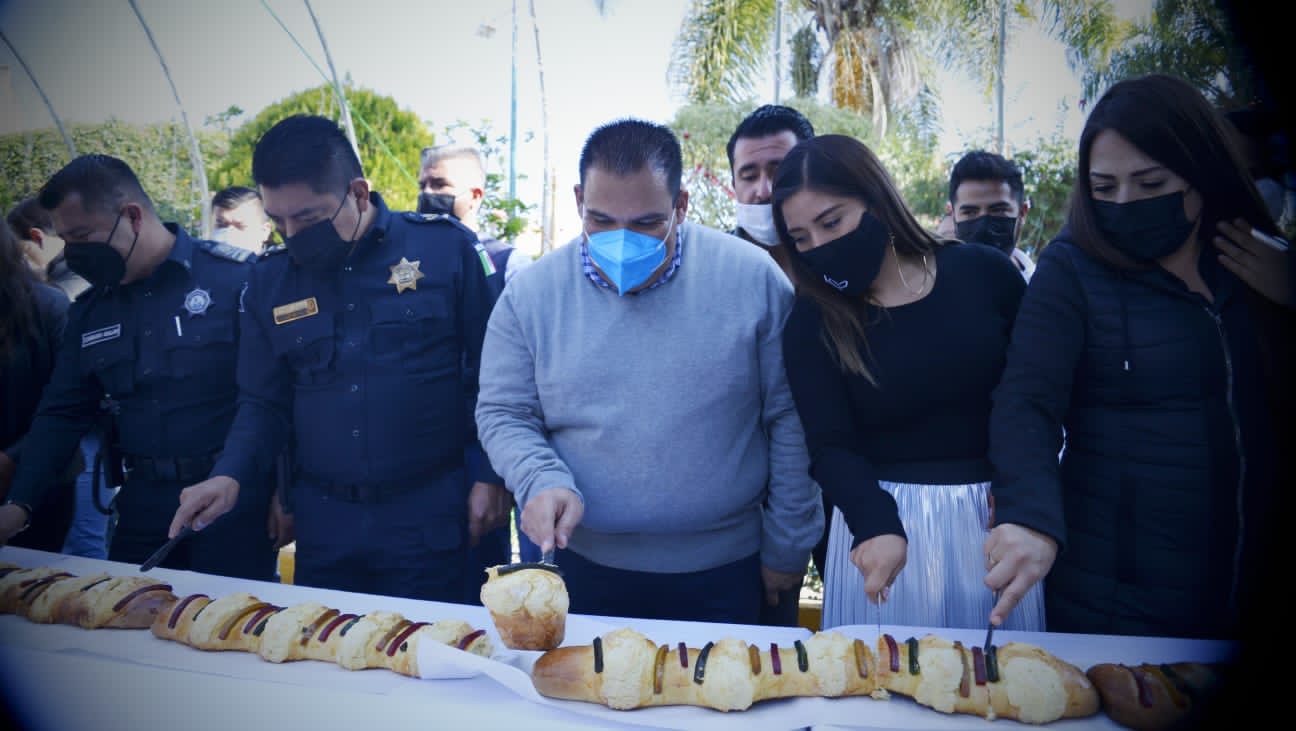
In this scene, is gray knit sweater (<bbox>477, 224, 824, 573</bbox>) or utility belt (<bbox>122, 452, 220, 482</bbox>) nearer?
gray knit sweater (<bbox>477, 224, 824, 573</bbox>)

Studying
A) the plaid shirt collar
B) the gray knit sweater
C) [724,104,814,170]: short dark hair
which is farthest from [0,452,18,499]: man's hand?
[724,104,814,170]: short dark hair

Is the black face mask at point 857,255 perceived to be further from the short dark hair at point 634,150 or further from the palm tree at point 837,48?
the palm tree at point 837,48

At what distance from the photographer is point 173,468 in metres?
2.52

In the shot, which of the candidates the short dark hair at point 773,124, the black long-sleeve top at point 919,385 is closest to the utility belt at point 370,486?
the black long-sleeve top at point 919,385

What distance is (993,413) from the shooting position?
163 cm

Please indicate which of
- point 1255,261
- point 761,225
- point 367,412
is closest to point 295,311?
point 367,412

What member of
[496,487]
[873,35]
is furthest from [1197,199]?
[873,35]

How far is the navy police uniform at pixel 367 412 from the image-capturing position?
235cm

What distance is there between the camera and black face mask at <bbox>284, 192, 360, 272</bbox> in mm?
2352

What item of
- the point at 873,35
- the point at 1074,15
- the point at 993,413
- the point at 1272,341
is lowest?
the point at 993,413

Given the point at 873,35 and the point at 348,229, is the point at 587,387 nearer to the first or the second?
the point at 348,229

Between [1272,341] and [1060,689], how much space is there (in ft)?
2.65

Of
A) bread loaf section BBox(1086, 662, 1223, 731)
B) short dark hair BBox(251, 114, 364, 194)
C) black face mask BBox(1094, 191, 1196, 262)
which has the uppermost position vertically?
short dark hair BBox(251, 114, 364, 194)

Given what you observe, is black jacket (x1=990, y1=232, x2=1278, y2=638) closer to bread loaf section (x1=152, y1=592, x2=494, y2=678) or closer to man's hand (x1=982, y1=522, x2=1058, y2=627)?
man's hand (x1=982, y1=522, x2=1058, y2=627)
